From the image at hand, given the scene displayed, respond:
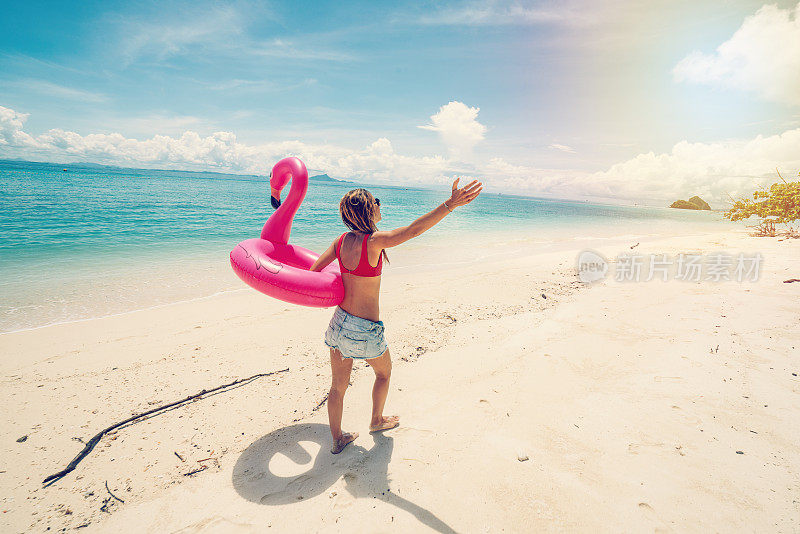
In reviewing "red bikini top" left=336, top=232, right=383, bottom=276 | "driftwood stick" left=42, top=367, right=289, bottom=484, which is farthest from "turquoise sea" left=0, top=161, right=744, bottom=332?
"red bikini top" left=336, top=232, right=383, bottom=276

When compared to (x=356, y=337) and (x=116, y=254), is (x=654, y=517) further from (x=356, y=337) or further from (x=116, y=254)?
(x=116, y=254)

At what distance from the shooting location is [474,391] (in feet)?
11.1

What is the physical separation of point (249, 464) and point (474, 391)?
2116 millimetres

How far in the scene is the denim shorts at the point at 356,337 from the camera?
7.99 ft

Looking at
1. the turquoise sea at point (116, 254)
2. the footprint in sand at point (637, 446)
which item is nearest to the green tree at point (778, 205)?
the turquoise sea at point (116, 254)

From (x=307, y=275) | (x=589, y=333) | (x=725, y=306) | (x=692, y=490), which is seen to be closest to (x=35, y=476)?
(x=307, y=275)

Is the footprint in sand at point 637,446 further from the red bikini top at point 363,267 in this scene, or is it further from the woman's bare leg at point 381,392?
the red bikini top at point 363,267

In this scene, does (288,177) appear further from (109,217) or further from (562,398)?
(109,217)

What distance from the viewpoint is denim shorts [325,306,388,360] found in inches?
95.9

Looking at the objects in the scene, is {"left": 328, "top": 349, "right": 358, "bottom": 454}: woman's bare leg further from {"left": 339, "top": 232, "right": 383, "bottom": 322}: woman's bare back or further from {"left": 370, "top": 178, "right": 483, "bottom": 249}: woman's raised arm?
{"left": 370, "top": 178, "right": 483, "bottom": 249}: woman's raised arm

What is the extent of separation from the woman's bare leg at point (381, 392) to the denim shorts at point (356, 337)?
126 millimetres

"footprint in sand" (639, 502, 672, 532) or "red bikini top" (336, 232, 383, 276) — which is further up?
"red bikini top" (336, 232, 383, 276)

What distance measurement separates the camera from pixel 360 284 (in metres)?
2.44

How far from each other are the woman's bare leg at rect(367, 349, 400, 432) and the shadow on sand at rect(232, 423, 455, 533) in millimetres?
100
